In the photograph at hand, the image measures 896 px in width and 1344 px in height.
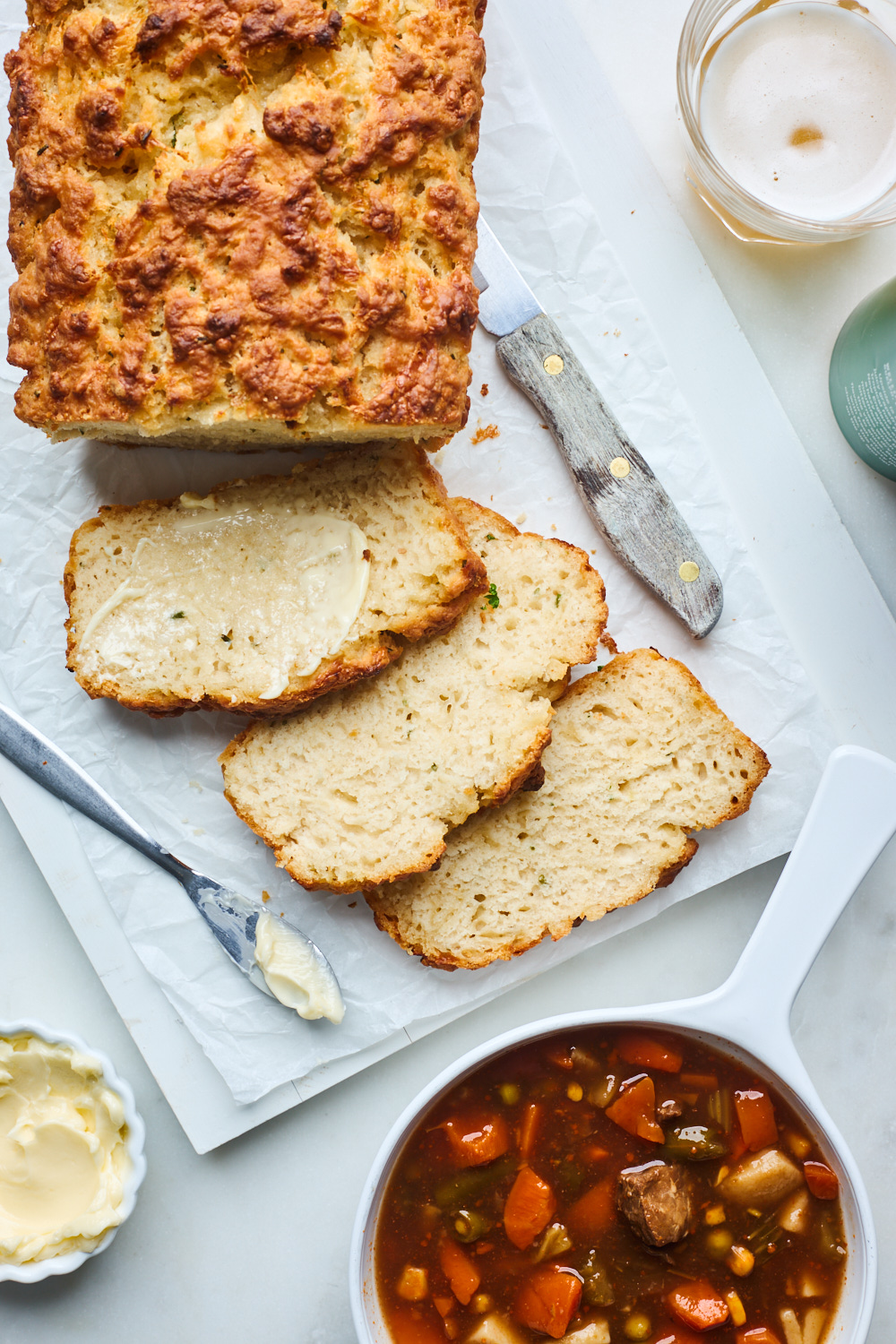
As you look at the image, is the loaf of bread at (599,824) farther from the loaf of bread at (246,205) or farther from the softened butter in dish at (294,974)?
the loaf of bread at (246,205)

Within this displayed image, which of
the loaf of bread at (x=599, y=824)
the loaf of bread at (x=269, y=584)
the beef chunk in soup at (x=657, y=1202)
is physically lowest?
the beef chunk in soup at (x=657, y=1202)

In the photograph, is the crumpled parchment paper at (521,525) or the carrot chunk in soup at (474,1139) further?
the crumpled parchment paper at (521,525)

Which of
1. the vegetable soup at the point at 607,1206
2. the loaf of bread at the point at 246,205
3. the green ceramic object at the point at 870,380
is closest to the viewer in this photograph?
the loaf of bread at the point at 246,205

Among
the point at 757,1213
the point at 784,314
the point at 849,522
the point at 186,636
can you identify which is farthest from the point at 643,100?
the point at 757,1213

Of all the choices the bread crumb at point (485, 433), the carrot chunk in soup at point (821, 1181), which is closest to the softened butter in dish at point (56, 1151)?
the carrot chunk in soup at point (821, 1181)

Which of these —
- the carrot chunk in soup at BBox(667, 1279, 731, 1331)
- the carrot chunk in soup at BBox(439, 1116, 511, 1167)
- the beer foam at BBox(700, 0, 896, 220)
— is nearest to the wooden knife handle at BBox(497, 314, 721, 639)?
the beer foam at BBox(700, 0, 896, 220)

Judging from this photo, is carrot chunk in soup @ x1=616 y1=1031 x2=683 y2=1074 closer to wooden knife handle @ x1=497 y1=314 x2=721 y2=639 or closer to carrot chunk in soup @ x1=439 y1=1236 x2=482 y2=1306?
carrot chunk in soup @ x1=439 y1=1236 x2=482 y2=1306

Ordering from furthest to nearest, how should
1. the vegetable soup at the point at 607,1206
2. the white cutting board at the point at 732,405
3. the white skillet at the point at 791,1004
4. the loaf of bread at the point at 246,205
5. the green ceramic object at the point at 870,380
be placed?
the white cutting board at the point at 732,405, the green ceramic object at the point at 870,380, the vegetable soup at the point at 607,1206, the white skillet at the point at 791,1004, the loaf of bread at the point at 246,205
